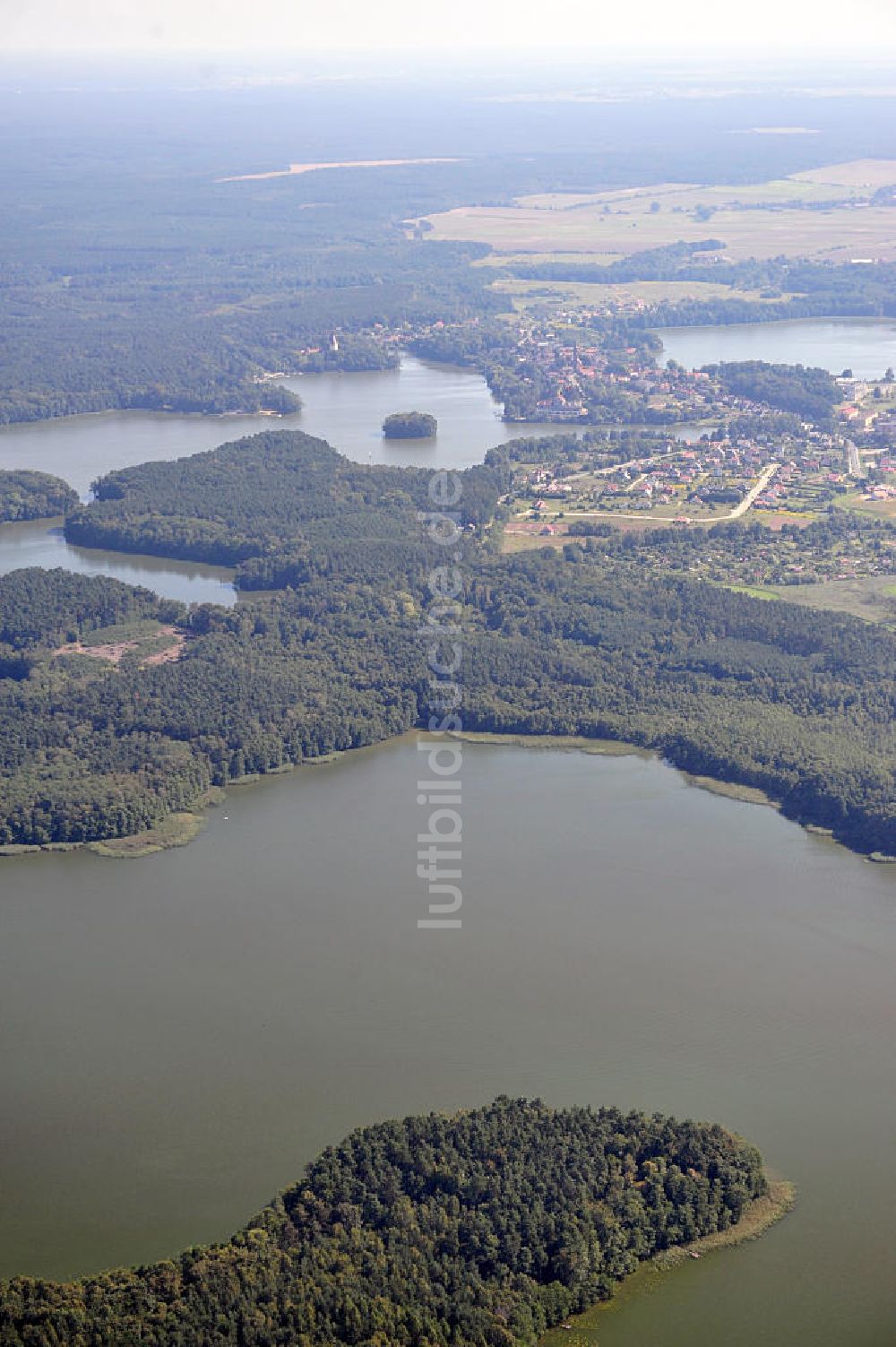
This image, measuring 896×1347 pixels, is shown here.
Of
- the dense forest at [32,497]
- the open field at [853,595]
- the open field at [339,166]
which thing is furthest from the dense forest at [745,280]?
the open field at [339,166]

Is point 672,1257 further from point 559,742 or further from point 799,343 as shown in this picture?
point 799,343

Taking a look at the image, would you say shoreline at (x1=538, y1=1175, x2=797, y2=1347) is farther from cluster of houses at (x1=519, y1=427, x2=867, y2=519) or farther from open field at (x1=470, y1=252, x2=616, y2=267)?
open field at (x1=470, y1=252, x2=616, y2=267)

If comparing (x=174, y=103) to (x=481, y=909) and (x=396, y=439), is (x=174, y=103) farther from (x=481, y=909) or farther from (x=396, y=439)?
(x=481, y=909)

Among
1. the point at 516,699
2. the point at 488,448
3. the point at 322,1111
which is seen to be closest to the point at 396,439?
the point at 488,448

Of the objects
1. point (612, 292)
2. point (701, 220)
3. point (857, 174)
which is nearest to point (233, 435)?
point (612, 292)

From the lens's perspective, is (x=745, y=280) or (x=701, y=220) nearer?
(x=745, y=280)

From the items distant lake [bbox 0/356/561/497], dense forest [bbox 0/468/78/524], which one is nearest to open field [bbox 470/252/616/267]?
distant lake [bbox 0/356/561/497]
